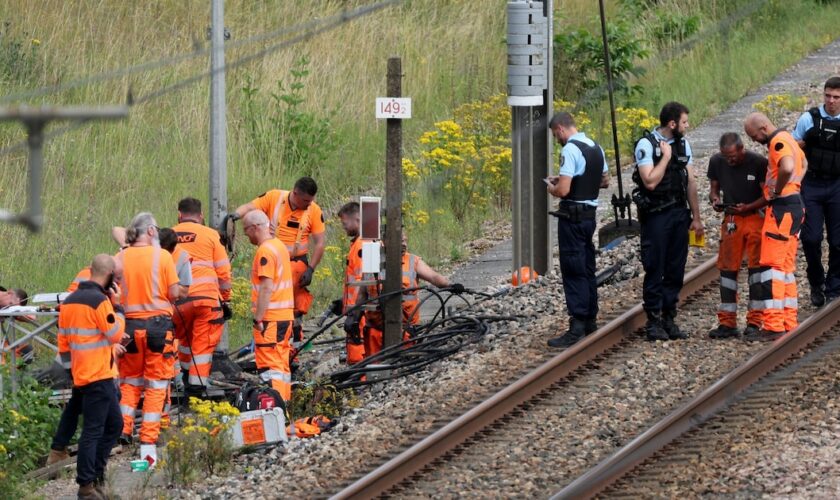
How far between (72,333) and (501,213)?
9.93 meters

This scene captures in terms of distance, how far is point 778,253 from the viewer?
11406 millimetres

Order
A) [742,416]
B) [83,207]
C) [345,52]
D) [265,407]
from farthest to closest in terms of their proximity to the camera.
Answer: [345,52] < [83,207] < [265,407] < [742,416]

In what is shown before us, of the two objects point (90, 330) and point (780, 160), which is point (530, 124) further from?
point (90, 330)

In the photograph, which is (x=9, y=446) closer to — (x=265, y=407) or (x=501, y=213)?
(x=265, y=407)

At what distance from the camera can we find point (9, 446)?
36.1ft

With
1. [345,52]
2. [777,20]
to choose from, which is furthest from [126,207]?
[777,20]

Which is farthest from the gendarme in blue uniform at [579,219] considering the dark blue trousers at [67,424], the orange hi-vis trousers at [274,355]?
the dark blue trousers at [67,424]

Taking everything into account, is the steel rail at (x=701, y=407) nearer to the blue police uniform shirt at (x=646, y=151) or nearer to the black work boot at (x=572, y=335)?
the black work boot at (x=572, y=335)

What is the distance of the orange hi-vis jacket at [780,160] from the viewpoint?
1134cm

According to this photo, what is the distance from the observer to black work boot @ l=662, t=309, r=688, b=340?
466 inches

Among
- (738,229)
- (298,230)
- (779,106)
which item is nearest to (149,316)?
(298,230)

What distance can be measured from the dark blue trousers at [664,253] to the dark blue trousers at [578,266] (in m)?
0.42

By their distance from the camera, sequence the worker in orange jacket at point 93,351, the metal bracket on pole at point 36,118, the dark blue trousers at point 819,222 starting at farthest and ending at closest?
the dark blue trousers at point 819,222
the worker in orange jacket at point 93,351
the metal bracket on pole at point 36,118

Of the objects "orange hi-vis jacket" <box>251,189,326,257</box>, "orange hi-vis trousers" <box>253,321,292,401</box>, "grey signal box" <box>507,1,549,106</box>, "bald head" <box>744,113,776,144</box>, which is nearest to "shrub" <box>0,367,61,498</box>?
"orange hi-vis trousers" <box>253,321,292,401</box>
